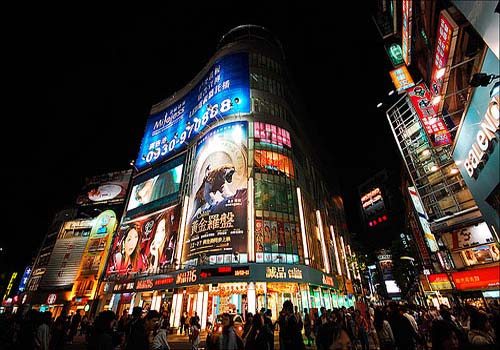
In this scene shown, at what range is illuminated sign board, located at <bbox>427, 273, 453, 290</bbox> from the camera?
75.8 feet

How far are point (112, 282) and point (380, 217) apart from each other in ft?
212

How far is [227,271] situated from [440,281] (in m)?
22.7

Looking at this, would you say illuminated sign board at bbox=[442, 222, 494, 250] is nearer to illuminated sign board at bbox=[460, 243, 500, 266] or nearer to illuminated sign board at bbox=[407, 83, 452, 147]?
illuminated sign board at bbox=[460, 243, 500, 266]

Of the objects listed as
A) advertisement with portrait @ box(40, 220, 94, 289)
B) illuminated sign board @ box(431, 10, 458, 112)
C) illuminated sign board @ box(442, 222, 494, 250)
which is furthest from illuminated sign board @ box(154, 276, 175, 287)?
advertisement with portrait @ box(40, 220, 94, 289)

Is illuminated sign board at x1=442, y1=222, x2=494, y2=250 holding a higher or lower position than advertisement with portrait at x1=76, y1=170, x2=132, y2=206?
lower

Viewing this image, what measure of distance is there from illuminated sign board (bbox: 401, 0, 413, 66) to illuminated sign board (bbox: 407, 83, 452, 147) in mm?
2397

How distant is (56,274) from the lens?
156 feet

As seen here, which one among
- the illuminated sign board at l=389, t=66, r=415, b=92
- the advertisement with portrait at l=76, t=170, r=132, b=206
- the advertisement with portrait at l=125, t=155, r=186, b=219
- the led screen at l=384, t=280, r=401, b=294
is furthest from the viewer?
the led screen at l=384, t=280, r=401, b=294

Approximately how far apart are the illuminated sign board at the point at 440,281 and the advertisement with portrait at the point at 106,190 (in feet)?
186

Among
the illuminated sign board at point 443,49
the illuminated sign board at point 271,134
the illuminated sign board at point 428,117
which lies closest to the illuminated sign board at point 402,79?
the illuminated sign board at point 428,117

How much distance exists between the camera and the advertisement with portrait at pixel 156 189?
3362cm

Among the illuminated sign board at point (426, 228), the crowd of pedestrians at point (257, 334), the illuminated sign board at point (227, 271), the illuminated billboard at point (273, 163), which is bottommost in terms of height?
the crowd of pedestrians at point (257, 334)

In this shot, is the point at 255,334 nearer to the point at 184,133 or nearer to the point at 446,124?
the point at 446,124

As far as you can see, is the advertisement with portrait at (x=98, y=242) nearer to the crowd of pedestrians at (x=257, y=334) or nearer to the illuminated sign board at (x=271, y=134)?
the illuminated sign board at (x=271, y=134)
